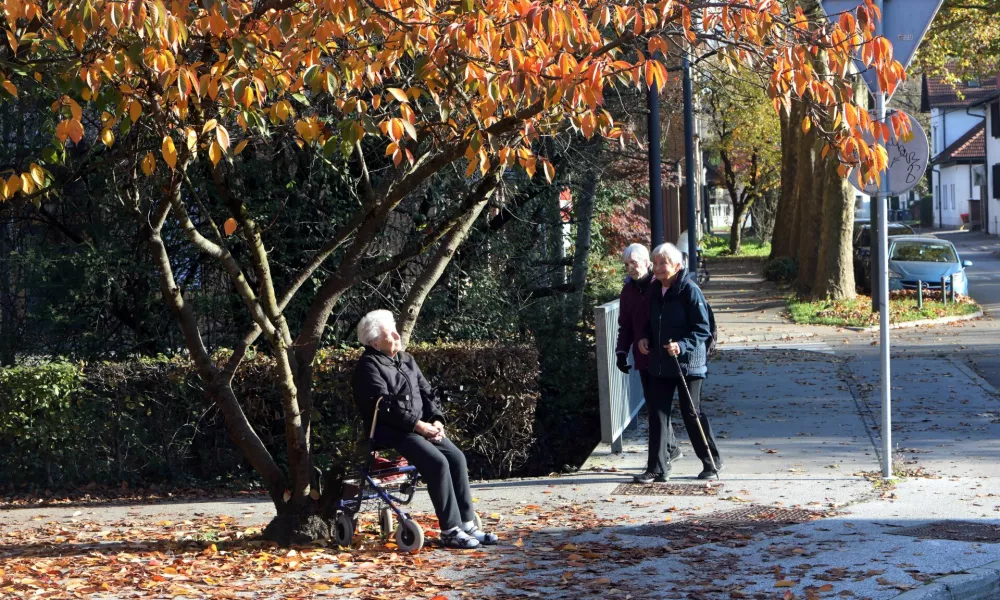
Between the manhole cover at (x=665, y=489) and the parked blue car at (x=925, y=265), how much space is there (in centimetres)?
1720

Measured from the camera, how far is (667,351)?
829 cm

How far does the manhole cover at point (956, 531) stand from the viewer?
6.57 meters

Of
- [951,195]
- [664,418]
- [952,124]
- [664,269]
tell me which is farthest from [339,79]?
[952,124]

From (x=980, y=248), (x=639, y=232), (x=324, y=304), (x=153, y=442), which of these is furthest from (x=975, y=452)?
(x=980, y=248)

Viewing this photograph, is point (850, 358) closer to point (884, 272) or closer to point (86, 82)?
point (884, 272)

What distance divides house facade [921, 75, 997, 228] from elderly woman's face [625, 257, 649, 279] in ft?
199

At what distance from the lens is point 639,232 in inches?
793

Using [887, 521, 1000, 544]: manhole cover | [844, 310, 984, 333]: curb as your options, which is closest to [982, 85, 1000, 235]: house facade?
[844, 310, 984, 333]: curb

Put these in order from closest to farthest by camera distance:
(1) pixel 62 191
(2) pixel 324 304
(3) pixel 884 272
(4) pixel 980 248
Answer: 1. (2) pixel 324 304
2. (3) pixel 884 272
3. (1) pixel 62 191
4. (4) pixel 980 248

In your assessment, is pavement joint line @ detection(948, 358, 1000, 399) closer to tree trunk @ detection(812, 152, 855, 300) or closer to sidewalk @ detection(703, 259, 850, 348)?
sidewalk @ detection(703, 259, 850, 348)

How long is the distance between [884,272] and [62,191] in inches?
276

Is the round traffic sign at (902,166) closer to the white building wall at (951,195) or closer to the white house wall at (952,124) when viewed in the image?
the white building wall at (951,195)

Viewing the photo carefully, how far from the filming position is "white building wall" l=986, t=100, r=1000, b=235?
6047 centimetres

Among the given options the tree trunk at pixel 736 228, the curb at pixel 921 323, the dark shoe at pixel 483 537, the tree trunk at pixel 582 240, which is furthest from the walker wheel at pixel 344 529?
the tree trunk at pixel 736 228
